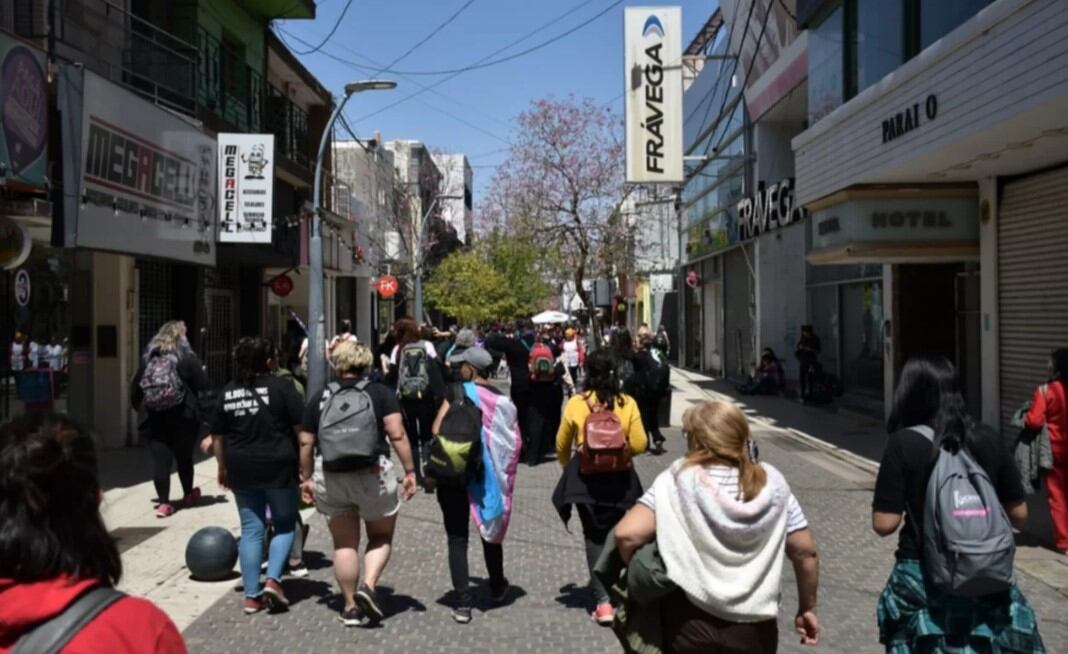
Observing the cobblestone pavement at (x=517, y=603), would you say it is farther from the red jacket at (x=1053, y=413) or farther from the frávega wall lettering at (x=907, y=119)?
the frávega wall lettering at (x=907, y=119)

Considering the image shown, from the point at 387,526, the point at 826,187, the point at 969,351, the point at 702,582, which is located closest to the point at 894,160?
the point at 826,187

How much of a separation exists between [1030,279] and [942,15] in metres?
3.29

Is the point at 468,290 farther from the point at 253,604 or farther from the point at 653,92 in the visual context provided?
the point at 253,604

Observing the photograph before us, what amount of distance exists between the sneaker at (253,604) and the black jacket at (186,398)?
11.4 feet

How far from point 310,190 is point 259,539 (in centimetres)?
1796

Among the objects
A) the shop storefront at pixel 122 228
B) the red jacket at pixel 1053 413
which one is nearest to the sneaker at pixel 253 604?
the shop storefront at pixel 122 228

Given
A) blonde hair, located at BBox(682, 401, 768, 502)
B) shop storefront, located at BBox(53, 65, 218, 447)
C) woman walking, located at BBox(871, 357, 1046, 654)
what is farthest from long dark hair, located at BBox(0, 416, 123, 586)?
shop storefront, located at BBox(53, 65, 218, 447)

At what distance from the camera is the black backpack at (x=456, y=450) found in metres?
6.25

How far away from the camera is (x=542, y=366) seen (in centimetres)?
1281

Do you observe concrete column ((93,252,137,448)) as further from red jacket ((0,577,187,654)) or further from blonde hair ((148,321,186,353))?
red jacket ((0,577,187,654))

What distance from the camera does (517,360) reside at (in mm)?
12867

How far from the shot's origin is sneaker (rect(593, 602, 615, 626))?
20.2ft

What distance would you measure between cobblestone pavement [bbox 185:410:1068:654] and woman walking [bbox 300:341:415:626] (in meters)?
0.32

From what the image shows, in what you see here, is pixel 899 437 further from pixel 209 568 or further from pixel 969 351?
pixel 969 351
